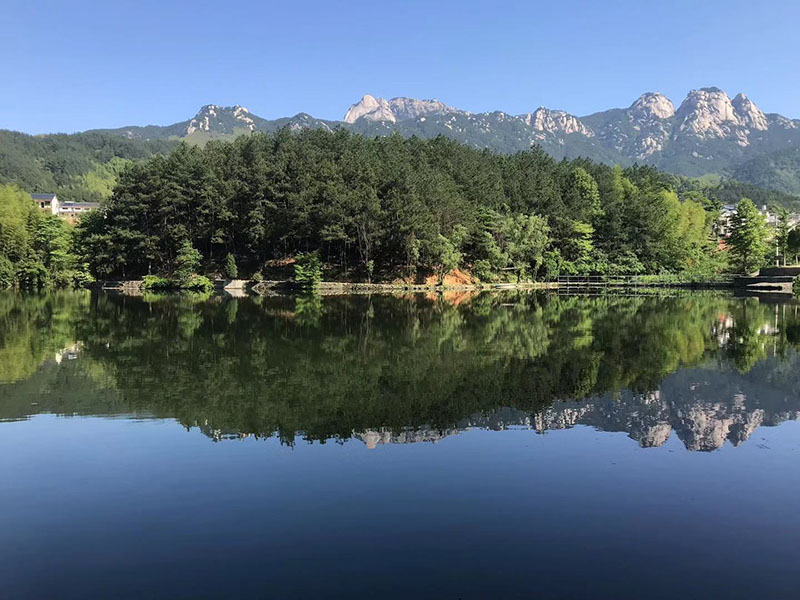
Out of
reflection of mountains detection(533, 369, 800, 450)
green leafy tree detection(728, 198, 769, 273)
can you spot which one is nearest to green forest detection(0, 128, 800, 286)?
green leafy tree detection(728, 198, 769, 273)

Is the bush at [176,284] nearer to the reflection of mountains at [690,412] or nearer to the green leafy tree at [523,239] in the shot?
the green leafy tree at [523,239]

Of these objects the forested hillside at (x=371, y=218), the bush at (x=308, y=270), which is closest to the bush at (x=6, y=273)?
the forested hillside at (x=371, y=218)

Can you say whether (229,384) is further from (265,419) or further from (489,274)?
(489,274)

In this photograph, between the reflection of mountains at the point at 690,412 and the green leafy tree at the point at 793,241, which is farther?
the green leafy tree at the point at 793,241

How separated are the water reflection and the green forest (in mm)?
30548

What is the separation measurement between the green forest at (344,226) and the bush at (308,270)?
295mm

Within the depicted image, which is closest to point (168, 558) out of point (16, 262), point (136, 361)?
point (136, 361)

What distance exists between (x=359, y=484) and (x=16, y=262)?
76.0 m

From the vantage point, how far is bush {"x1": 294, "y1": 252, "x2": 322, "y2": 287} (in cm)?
6519

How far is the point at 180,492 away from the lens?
33.7ft

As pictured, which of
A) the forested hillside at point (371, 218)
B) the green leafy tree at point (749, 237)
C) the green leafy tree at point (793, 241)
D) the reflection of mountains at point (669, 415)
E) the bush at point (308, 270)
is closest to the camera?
the reflection of mountains at point (669, 415)

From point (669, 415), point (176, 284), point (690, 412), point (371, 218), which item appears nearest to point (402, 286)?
point (371, 218)

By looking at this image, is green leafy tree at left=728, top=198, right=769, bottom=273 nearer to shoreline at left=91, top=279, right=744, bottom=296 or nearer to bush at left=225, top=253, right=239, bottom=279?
shoreline at left=91, top=279, right=744, bottom=296

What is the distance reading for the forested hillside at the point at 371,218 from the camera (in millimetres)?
67188
